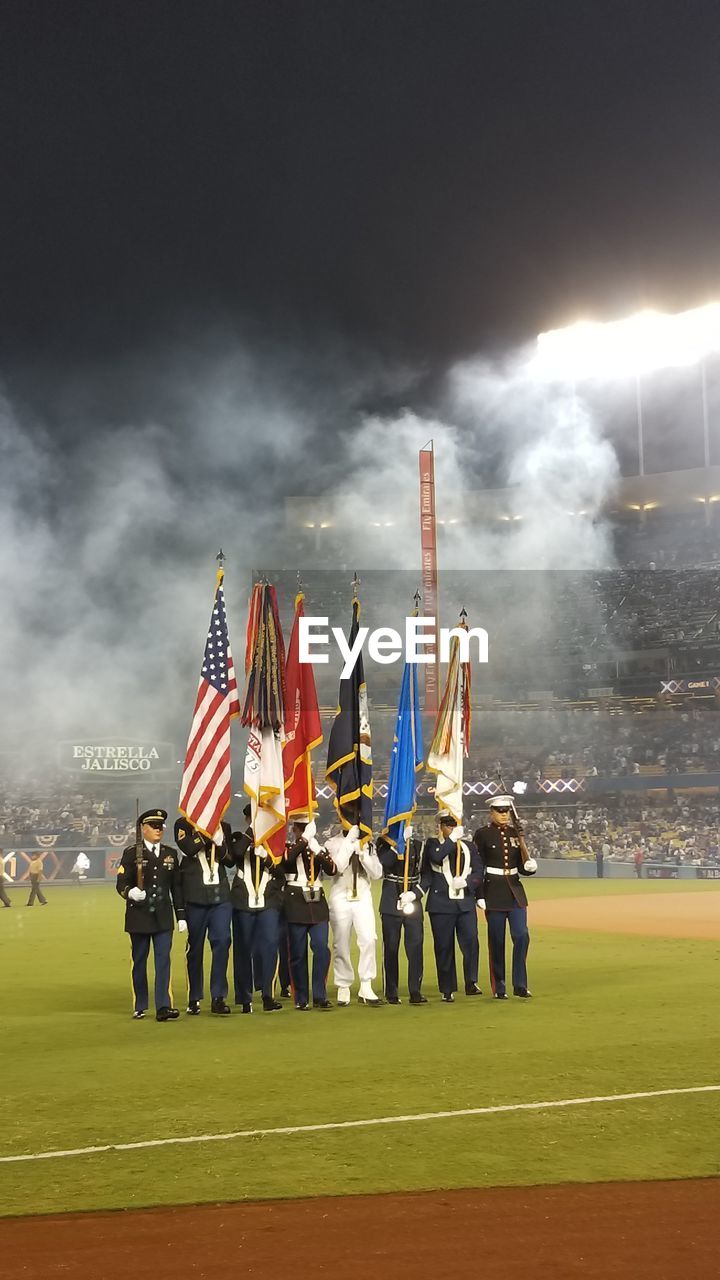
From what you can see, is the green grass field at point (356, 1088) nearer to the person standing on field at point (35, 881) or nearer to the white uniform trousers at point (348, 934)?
the white uniform trousers at point (348, 934)

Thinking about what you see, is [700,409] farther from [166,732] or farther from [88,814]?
[88,814]

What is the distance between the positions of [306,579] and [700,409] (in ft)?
82.2

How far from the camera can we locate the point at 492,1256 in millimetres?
4637

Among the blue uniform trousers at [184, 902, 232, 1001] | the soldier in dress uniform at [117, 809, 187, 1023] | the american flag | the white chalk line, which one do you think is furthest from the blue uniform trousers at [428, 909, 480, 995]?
the white chalk line

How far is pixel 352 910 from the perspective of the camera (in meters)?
12.0

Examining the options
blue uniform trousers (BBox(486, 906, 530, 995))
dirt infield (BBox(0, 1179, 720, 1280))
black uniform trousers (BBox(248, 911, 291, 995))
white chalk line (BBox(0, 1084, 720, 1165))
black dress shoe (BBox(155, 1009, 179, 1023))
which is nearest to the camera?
dirt infield (BBox(0, 1179, 720, 1280))

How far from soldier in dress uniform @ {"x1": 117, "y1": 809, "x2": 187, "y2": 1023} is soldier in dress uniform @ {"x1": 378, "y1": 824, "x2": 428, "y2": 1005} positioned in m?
2.16

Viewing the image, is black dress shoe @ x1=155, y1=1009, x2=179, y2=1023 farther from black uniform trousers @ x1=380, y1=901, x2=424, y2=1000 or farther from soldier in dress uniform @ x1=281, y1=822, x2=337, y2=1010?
black uniform trousers @ x1=380, y1=901, x2=424, y2=1000

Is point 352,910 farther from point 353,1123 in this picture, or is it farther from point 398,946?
point 353,1123

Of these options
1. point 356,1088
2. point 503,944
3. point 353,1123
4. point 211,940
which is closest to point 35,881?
point 211,940

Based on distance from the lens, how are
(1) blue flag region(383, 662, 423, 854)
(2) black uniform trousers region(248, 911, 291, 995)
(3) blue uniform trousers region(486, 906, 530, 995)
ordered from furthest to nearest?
(1) blue flag region(383, 662, 423, 854), (3) blue uniform trousers region(486, 906, 530, 995), (2) black uniform trousers region(248, 911, 291, 995)

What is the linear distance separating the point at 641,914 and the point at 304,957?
41.6 ft

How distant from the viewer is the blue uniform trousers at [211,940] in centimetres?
1135

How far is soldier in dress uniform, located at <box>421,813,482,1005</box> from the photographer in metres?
12.0
